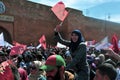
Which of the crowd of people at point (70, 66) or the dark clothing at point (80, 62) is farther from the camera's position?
the dark clothing at point (80, 62)

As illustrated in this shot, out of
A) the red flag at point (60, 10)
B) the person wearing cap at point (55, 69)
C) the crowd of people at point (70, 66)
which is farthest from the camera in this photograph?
the red flag at point (60, 10)

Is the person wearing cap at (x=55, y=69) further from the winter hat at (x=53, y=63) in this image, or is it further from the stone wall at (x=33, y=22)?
the stone wall at (x=33, y=22)

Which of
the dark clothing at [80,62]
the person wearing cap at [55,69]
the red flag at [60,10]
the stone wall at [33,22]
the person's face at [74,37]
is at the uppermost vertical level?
the red flag at [60,10]

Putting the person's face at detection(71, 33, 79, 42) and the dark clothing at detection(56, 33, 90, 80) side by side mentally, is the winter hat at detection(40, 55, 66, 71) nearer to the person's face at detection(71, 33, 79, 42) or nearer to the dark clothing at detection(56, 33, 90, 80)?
the dark clothing at detection(56, 33, 90, 80)

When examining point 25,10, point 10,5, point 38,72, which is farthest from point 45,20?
point 38,72

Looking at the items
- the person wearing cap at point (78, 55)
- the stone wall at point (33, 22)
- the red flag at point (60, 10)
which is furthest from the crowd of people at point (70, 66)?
the stone wall at point (33, 22)

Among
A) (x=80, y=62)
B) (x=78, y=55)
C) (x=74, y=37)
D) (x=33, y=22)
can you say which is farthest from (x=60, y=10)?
(x=33, y=22)

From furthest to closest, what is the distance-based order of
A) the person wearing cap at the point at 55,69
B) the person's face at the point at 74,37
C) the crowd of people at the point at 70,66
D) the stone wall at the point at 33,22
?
1. the stone wall at the point at 33,22
2. the person's face at the point at 74,37
3. the person wearing cap at the point at 55,69
4. the crowd of people at the point at 70,66

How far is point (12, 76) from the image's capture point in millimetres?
4410

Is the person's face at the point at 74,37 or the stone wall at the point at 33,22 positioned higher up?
the person's face at the point at 74,37

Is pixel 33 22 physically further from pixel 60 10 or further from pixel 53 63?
pixel 53 63

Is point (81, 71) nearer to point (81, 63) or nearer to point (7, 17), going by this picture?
point (81, 63)

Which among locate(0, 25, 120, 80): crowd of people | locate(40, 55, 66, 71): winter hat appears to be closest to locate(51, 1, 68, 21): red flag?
locate(0, 25, 120, 80): crowd of people

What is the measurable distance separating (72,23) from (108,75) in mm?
31197
